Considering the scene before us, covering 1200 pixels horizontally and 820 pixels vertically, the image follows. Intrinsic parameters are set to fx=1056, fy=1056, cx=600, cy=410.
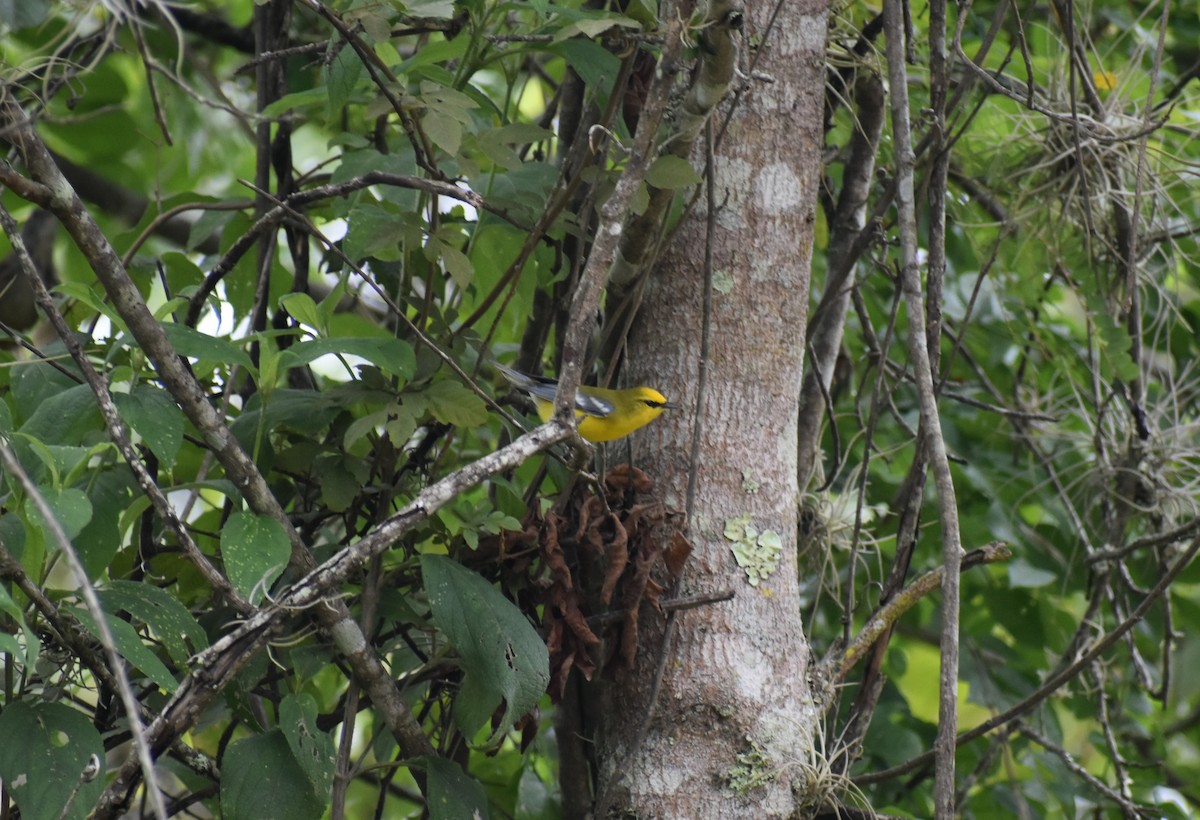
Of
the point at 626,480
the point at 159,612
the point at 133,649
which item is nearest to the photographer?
the point at 133,649

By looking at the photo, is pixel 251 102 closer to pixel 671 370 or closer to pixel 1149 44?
pixel 671 370

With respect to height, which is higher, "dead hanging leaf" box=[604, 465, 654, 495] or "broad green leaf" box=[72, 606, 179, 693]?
"broad green leaf" box=[72, 606, 179, 693]

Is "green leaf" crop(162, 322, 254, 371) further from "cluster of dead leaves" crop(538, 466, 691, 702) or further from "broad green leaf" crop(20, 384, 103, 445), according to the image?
"cluster of dead leaves" crop(538, 466, 691, 702)

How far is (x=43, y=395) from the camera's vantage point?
198 centimetres

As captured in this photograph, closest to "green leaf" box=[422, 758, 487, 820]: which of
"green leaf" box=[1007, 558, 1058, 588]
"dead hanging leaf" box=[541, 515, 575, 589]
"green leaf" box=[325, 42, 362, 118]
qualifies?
"dead hanging leaf" box=[541, 515, 575, 589]

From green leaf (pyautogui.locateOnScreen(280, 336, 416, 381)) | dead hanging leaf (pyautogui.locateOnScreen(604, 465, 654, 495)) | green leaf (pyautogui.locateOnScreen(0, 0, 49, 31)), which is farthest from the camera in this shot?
green leaf (pyautogui.locateOnScreen(0, 0, 49, 31))

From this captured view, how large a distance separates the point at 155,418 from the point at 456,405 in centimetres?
52

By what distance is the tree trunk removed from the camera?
1.92 m

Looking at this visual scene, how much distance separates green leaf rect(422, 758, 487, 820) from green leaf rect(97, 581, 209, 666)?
1.58ft

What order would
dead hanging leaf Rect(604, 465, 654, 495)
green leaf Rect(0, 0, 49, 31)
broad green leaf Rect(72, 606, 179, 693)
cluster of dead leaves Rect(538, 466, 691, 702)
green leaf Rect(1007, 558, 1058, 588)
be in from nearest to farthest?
broad green leaf Rect(72, 606, 179, 693)
cluster of dead leaves Rect(538, 466, 691, 702)
dead hanging leaf Rect(604, 465, 654, 495)
green leaf Rect(0, 0, 49, 31)
green leaf Rect(1007, 558, 1058, 588)

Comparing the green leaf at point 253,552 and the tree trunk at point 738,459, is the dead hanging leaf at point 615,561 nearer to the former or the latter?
the tree trunk at point 738,459

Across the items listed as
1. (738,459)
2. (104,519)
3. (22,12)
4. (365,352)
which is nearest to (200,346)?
(365,352)

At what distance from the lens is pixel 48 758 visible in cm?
159

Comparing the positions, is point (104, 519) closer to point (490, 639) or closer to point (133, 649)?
point (133, 649)
